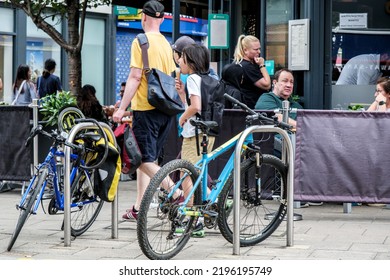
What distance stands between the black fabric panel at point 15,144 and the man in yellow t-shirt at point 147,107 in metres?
2.99

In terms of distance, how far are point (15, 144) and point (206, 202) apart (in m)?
4.63

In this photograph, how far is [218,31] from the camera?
1441cm

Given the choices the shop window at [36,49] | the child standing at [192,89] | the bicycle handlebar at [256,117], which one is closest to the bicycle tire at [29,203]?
the child standing at [192,89]

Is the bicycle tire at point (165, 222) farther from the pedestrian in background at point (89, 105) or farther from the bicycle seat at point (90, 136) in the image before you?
the pedestrian in background at point (89, 105)

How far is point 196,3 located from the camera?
16266 mm

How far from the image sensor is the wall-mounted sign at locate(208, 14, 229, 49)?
47.1 feet

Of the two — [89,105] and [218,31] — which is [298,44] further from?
[89,105]

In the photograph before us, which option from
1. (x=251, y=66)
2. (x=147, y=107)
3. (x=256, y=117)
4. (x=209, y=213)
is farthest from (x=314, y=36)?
(x=209, y=213)

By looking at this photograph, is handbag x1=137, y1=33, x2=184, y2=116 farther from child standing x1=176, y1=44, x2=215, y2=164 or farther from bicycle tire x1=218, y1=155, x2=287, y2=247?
bicycle tire x1=218, y1=155, x2=287, y2=247

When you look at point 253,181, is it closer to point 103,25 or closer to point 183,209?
point 183,209

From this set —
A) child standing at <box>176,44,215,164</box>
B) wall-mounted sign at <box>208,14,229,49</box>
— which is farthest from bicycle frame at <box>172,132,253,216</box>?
wall-mounted sign at <box>208,14,229,49</box>

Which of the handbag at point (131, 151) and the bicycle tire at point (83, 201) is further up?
the handbag at point (131, 151)

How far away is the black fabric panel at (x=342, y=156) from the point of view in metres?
9.53

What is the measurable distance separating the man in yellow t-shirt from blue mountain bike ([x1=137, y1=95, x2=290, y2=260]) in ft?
2.07
